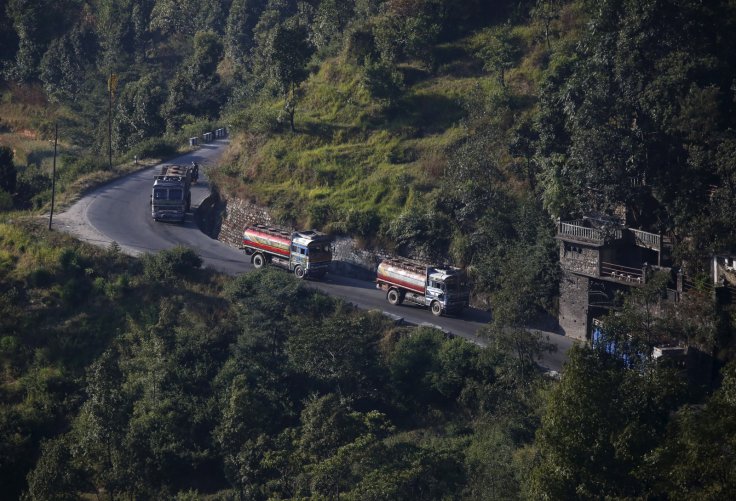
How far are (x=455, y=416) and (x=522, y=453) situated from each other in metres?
5.73

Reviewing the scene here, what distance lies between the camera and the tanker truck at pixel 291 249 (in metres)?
48.0

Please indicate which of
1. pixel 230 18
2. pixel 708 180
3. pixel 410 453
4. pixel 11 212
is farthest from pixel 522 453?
pixel 230 18

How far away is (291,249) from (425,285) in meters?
8.17

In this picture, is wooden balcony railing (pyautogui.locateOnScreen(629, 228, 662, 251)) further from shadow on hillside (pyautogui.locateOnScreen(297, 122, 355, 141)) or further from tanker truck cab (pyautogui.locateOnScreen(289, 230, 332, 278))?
shadow on hillside (pyautogui.locateOnScreen(297, 122, 355, 141))

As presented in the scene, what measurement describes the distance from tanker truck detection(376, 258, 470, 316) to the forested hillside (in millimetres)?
2406

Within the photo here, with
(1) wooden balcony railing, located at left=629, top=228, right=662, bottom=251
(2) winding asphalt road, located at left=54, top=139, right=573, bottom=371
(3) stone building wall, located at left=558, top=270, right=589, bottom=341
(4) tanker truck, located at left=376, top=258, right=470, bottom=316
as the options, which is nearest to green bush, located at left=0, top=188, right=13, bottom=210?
(2) winding asphalt road, located at left=54, top=139, right=573, bottom=371

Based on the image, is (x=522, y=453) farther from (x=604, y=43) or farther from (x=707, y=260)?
(x=604, y=43)

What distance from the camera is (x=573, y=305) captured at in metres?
43.0

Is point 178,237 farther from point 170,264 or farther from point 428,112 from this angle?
point 428,112

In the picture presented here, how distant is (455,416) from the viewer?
3916 cm

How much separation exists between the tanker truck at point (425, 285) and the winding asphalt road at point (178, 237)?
54cm

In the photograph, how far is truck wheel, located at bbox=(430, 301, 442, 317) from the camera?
144 ft

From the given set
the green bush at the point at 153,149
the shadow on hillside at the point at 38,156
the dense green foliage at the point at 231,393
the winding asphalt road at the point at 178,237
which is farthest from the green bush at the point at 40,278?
the shadow on hillside at the point at 38,156

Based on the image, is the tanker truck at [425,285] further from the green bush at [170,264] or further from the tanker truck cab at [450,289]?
the green bush at [170,264]
